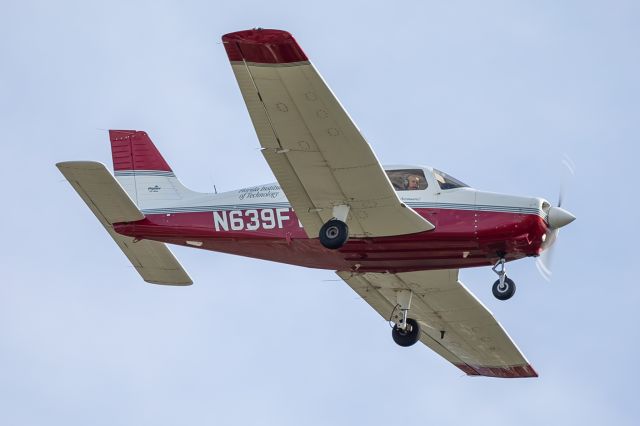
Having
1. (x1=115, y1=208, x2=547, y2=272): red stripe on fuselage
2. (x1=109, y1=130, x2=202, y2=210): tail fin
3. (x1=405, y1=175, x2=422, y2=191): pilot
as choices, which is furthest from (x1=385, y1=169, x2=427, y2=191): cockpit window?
(x1=109, y1=130, x2=202, y2=210): tail fin

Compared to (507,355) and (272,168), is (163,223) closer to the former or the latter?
(272,168)

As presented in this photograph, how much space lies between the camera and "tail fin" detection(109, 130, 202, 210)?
86.0 ft

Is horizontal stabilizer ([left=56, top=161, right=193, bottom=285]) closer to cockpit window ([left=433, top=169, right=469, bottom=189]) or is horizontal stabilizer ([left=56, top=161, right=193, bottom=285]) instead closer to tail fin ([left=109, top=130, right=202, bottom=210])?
tail fin ([left=109, top=130, right=202, bottom=210])

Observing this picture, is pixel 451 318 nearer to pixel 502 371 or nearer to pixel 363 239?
pixel 502 371

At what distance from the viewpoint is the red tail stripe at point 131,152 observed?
26.7 m

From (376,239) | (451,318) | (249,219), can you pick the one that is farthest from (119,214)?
(451,318)

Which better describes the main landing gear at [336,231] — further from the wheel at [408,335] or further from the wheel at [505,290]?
the wheel at [408,335]

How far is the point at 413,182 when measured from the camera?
24.0m

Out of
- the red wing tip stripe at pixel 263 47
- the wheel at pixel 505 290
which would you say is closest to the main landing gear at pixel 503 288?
the wheel at pixel 505 290

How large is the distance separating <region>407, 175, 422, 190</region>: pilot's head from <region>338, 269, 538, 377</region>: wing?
2.61 m

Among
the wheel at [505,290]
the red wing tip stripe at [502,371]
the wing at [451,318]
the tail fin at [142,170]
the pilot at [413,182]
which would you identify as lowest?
the red wing tip stripe at [502,371]

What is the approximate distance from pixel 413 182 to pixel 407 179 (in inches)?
4.9

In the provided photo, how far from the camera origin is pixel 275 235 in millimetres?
24812

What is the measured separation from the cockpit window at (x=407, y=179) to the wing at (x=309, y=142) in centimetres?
79
